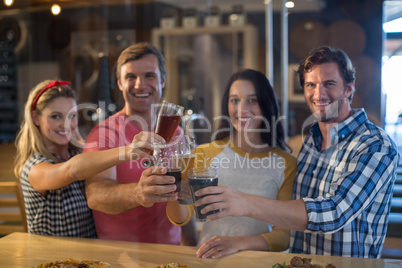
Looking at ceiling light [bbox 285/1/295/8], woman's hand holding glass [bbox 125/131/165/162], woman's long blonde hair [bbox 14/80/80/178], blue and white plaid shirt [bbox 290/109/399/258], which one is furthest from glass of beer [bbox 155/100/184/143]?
ceiling light [bbox 285/1/295/8]

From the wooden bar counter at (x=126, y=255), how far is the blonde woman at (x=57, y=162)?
0.17m

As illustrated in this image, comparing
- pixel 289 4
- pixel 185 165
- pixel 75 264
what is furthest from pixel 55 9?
pixel 75 264

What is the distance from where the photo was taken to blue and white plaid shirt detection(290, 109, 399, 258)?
165cm

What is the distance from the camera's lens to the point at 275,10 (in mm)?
2893

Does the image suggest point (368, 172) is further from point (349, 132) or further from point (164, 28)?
point (164, 28)

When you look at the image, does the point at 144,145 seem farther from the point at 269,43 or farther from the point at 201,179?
the point at 269,43

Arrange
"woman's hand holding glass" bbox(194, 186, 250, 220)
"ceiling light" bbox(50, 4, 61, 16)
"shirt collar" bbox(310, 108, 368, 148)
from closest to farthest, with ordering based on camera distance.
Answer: "woman's hand holding glass" bbox(194, 186, 250, 220)
"shirt collar" bbox(310, 108, 368, 148)
"ceiling light" bbox(50, 4, 61, 16)

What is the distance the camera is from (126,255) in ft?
5.61

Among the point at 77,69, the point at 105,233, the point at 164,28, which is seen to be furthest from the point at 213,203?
the point at 164,28

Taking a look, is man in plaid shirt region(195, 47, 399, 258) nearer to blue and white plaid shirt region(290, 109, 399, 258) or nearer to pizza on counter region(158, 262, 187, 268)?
blue and white plaid shirt region(290, 109, 399, 258)

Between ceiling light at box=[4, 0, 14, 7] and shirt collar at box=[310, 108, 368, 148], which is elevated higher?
ceiling light at box=[4, 0, 14, 7]

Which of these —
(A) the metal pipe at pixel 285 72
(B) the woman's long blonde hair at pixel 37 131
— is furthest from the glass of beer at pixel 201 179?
(B) the woman's long blonde hair at pixel 37 131

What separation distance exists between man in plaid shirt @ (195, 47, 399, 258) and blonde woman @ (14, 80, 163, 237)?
0.54 m

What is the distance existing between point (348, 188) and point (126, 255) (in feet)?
2.82
